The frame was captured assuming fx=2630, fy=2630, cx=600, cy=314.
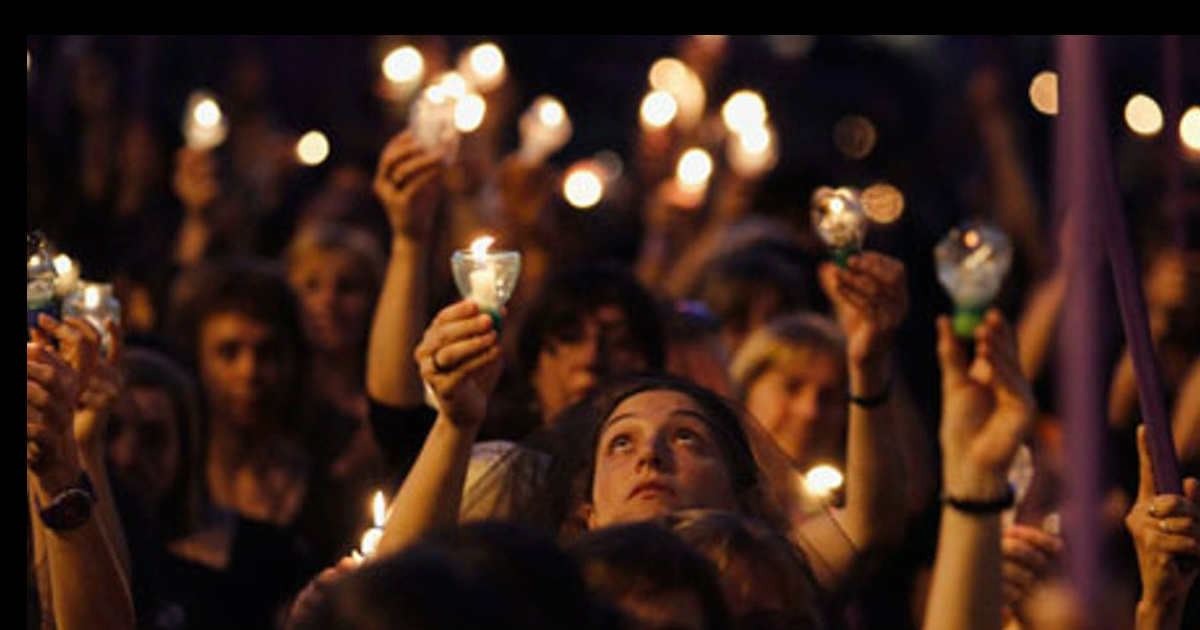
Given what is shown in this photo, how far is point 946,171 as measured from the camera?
457 inches

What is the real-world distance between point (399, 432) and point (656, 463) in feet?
3.22

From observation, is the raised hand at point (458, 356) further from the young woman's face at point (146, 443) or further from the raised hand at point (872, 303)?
the young woman's face at point (146, 443)

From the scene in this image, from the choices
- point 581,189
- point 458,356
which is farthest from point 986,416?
point 581,189

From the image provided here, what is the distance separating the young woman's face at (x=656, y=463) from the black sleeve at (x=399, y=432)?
74 centimetres

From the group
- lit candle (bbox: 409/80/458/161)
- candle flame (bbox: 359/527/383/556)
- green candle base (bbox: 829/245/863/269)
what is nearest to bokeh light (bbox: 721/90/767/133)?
lit candle (bbox: 409/80/458/161)

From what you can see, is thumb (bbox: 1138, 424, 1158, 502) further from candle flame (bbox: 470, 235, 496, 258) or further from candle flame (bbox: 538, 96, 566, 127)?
candle flame (bbox: 538, 96, 566, 127)

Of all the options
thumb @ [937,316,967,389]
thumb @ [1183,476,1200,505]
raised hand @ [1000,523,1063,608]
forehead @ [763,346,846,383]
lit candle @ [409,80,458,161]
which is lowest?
raised hand @ [1000,523,1063,608]

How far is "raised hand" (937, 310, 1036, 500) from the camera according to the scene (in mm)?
4176

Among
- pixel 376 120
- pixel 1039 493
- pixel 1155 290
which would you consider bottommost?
pixel 1039 493

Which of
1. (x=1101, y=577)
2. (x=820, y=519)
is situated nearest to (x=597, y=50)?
(x=820, y=519)

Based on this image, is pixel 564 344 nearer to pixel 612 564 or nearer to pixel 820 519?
pixel 820 519

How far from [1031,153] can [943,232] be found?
139 inches

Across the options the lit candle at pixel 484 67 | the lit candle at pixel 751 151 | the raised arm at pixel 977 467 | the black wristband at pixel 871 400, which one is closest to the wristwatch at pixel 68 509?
the raised arm at pixel 977 467

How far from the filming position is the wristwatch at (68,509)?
3.88m
